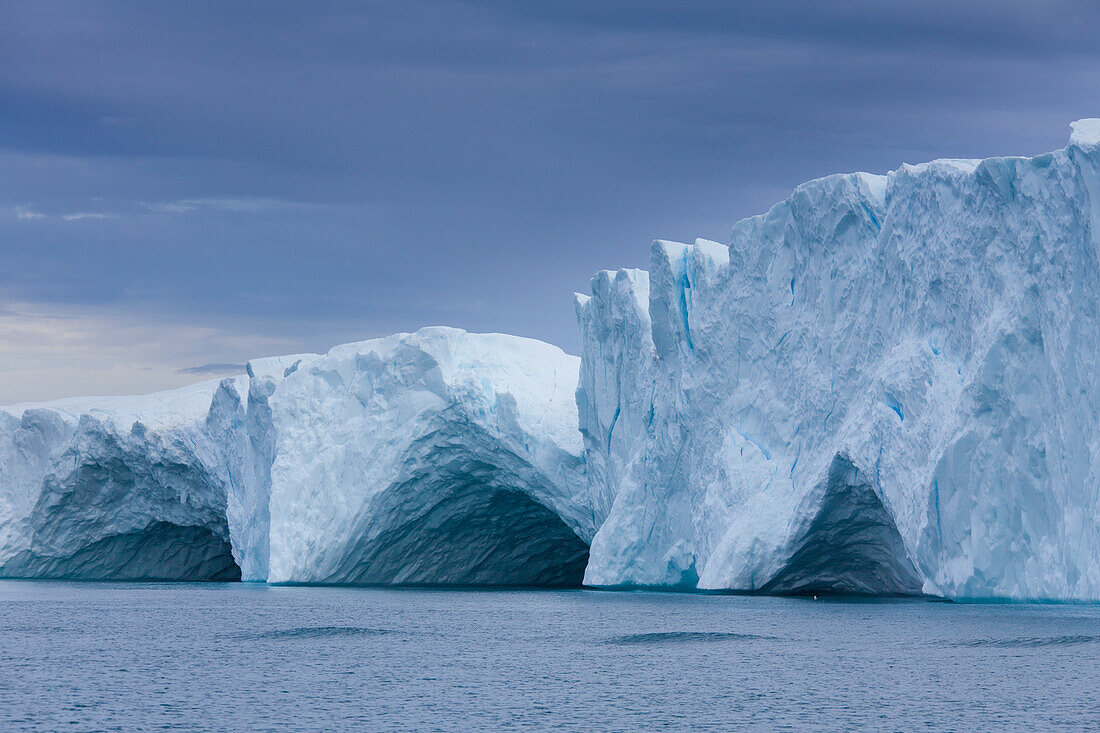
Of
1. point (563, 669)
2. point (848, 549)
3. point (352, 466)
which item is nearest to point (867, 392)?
point (848, 549)

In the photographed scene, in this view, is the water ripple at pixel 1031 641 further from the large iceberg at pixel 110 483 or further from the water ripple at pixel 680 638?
the large iceberg at pixel 110 483

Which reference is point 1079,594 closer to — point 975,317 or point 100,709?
point 975,317

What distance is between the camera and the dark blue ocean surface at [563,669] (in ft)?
48.5

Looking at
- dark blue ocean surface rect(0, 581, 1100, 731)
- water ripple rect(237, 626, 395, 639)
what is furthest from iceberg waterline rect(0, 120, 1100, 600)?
water ripple rect(237, 626, 395, 639)

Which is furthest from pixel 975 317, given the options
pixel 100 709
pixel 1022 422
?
pixel 100 709

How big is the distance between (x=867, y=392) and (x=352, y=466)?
19.0 meters

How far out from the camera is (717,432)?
105 feet

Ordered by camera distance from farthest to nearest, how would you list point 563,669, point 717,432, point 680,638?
point 717,432
point 680,638
point 563,669

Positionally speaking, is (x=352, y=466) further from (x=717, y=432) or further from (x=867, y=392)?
(x=867, y=392)

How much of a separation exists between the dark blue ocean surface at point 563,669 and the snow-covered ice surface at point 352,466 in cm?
969

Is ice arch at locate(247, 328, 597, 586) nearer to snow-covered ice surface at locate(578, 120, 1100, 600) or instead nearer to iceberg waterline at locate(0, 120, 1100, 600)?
iceberg waterline at locate(0, 120, 1100, 600)

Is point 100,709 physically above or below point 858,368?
below

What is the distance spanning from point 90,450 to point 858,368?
3290 centimetres

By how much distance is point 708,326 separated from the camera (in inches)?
1277
